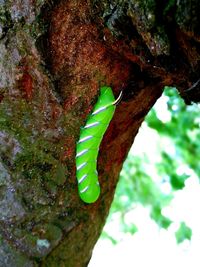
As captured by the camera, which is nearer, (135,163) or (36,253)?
(36,253)

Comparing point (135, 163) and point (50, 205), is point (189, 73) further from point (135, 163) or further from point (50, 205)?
point (135, 163)

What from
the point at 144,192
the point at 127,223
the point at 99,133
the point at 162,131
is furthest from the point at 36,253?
the point at 127,223

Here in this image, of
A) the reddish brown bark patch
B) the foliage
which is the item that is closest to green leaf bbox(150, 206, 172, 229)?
the foliage

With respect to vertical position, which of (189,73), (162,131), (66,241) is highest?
(189,73)

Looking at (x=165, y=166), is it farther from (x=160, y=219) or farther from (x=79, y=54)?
(x=79, y=54)

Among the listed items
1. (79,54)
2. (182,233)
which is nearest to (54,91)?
(79,54)
